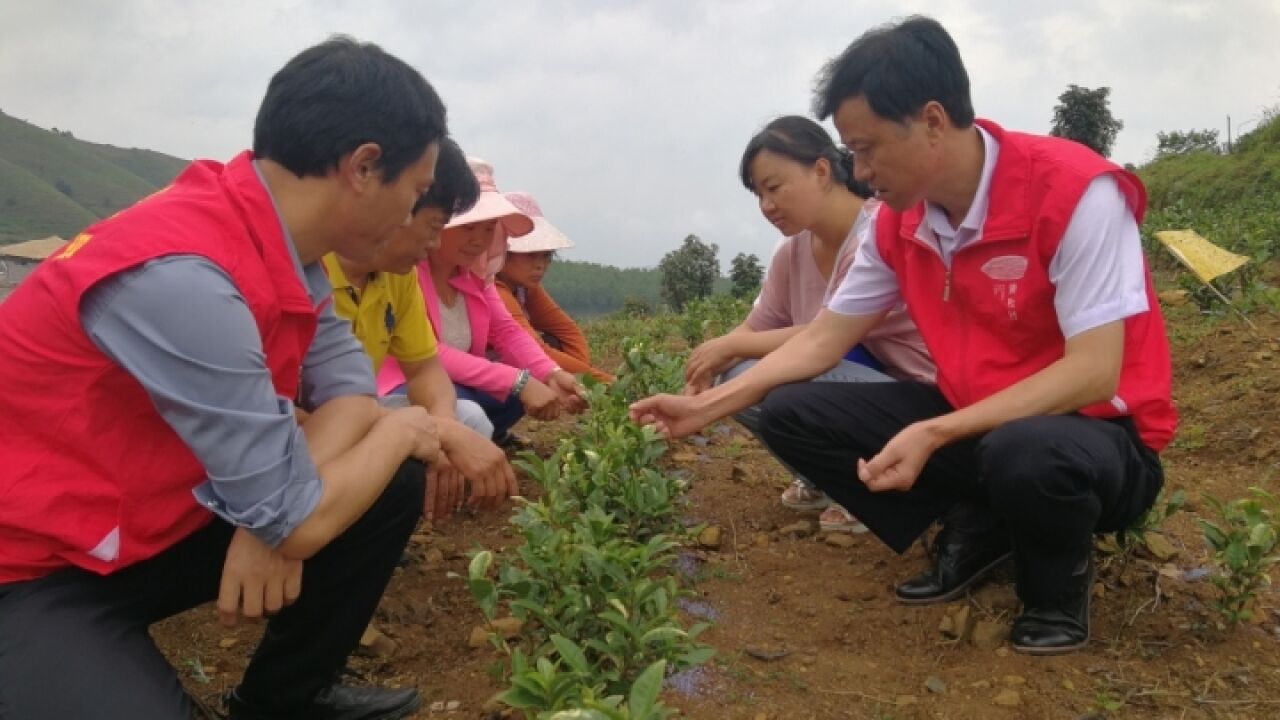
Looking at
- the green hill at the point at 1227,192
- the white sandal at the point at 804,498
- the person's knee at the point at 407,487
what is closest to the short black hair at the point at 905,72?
the person's knee at the point at 407,487

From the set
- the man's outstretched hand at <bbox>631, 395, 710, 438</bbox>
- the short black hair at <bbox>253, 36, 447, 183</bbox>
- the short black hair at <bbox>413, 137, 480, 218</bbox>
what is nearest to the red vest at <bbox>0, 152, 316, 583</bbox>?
the short black hair at <bbox>253, 36, 447, 183</bbox>

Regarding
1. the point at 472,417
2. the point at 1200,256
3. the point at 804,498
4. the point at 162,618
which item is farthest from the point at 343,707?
the point at 1200,256

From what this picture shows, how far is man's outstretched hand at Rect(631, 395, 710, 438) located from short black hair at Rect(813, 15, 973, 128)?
1.00m

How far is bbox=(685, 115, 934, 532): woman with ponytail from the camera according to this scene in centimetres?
351

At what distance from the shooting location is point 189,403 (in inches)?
64.8

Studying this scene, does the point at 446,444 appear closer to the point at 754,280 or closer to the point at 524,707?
the point at 524,707

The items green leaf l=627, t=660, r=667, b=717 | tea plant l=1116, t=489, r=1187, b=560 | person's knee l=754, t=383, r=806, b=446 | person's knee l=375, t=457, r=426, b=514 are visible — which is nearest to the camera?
green leaf l=627, t=660, r=667, b=717

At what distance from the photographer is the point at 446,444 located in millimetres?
2537

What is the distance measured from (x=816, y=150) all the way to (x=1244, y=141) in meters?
16.4

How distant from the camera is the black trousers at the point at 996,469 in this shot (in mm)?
2422

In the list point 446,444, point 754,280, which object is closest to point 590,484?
point 446,444

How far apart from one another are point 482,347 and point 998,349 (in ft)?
6.73

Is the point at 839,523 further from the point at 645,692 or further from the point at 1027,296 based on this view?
the point at 645,692

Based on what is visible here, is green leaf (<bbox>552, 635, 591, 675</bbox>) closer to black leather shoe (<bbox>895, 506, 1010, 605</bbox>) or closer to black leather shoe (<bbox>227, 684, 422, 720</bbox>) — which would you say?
black leather shoe (<bbox>227, 684, 422, 720</bbox>)
